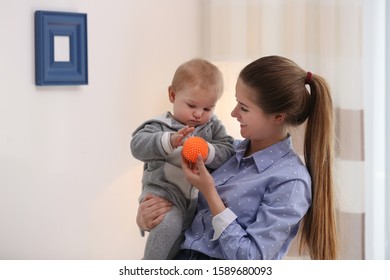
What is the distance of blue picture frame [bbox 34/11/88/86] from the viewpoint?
2.32 metres

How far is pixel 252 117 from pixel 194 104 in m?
0.14

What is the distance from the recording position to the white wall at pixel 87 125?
2312 millimetres

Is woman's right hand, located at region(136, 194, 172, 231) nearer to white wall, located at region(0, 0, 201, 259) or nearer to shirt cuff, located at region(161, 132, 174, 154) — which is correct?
shirt cuff, located at region(161, 132, 174, 154)

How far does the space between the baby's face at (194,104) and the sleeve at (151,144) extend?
0.06 meters

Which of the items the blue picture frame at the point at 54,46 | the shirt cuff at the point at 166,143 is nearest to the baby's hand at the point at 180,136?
the shirt cuff at the point at 166,143

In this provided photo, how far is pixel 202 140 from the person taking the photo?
60.9 inches

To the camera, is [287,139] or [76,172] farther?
[76,172]

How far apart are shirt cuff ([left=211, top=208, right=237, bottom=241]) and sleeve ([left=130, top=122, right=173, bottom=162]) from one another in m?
0.19

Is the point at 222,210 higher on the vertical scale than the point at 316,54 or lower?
lower

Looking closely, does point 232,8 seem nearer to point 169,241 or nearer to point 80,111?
point 80,111

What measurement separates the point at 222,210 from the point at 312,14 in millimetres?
1045

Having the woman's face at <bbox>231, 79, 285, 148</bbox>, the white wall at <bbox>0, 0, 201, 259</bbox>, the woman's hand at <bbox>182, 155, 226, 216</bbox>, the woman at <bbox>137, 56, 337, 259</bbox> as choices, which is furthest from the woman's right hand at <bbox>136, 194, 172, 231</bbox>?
the white wall at <bbox>0, 0, 201, 259</bbox>

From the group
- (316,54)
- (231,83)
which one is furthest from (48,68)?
(316,54)
